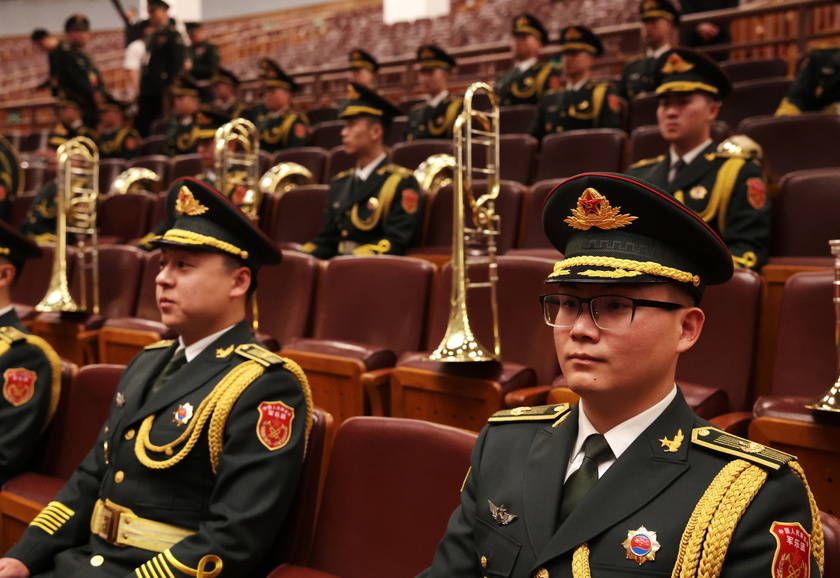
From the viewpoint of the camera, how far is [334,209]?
4051 mm

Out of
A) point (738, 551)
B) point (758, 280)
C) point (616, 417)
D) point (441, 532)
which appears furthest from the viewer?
point (758, 280)

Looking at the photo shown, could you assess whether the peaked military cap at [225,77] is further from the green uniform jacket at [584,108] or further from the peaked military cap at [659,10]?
the peaked military cap at [659,10]

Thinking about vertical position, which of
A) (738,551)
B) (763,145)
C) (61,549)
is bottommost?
(61,549)

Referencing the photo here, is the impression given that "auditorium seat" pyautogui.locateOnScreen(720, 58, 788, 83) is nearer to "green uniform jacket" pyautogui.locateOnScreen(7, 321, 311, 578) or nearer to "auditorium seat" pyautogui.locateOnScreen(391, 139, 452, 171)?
"auditorium seat" pyautogui.locateOnScreen(391, 139, 452, 171)

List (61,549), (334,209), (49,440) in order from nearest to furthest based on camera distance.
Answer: (61,549) → (49,440) → (334,209)

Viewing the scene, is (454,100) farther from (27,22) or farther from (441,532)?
(27,22)

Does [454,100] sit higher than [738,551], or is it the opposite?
[454,100]

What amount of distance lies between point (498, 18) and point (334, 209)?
568cm

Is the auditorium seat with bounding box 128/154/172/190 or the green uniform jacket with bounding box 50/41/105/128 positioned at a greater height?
the green uniform jacket with bounding box 50/41/105/128

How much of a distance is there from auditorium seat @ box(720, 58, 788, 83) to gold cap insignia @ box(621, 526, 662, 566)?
451 centimetres

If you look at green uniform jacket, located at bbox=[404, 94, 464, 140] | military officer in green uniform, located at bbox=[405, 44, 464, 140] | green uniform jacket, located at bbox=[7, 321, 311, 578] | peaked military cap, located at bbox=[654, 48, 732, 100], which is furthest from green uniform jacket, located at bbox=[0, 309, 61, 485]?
green uniform jacket, located at bbox=[404, 94, 464, 140]

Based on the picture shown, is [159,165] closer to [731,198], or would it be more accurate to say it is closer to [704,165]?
[704,165]

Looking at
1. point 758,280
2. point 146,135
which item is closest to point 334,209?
point 758,280

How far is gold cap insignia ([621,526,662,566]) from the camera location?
3.41ft
